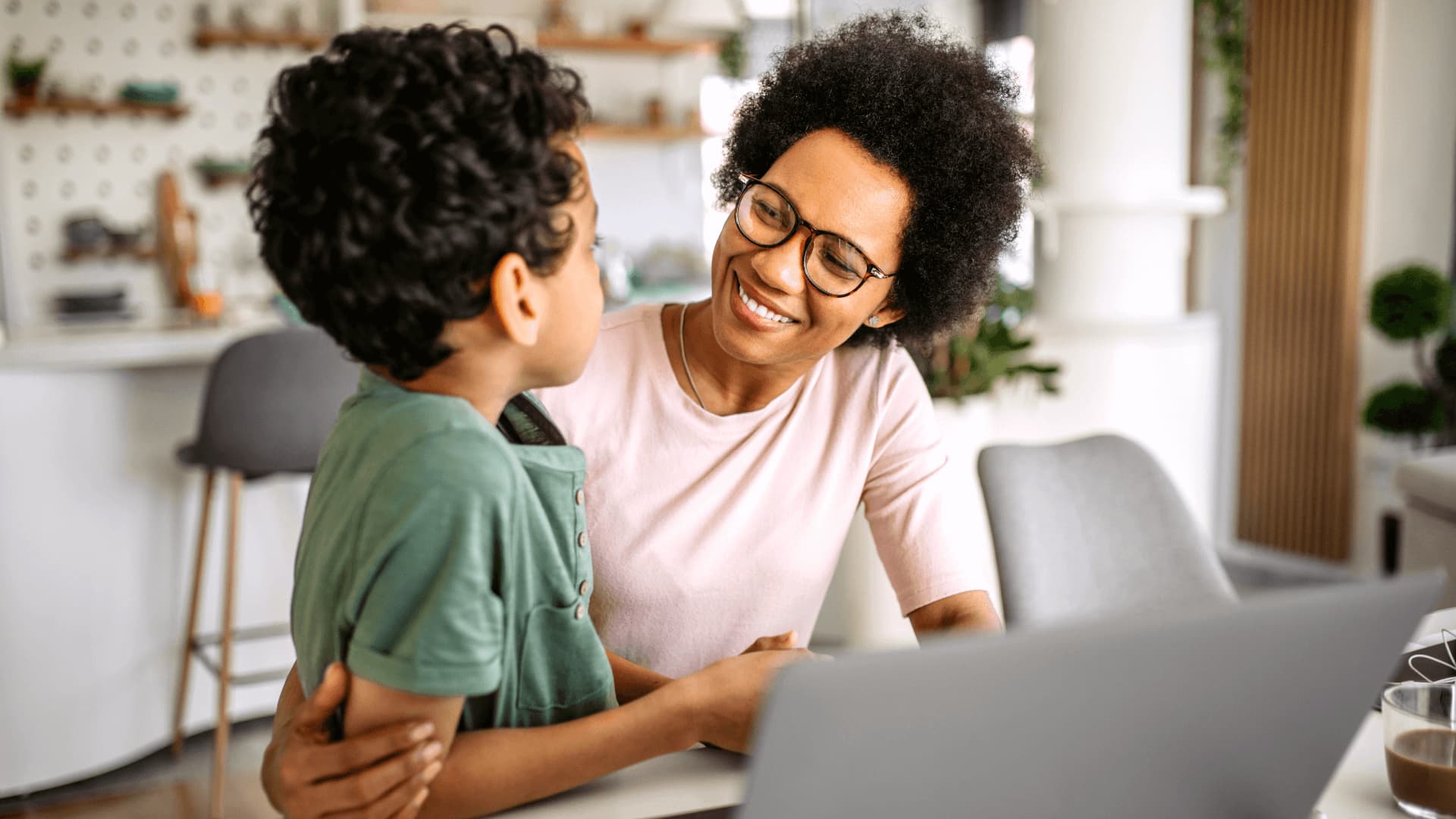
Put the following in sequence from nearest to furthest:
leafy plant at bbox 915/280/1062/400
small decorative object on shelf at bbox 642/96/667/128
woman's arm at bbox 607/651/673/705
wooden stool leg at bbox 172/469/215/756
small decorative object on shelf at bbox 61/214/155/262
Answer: woman's arm at bbox 607/651/673/705 < wooden stool leg at bbox 172/469/215/756 < leafy plant at bbox 915/280/1062/400 < small decorative object on shelf at bbox 61/214/155/262 < small decorative object on shelf at bbox 642/96/667/128

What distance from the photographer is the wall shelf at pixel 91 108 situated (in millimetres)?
4613

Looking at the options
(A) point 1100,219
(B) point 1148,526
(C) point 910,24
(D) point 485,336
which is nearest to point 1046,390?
(A) point 1100,219

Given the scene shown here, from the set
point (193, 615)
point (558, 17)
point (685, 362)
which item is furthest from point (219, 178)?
point (685, 362)

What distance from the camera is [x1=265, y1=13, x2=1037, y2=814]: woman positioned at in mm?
1203

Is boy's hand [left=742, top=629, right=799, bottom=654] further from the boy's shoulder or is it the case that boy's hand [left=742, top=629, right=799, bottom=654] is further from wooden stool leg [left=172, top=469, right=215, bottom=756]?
wooden stool leg [left=172, top=469, right=215, bottom=756]

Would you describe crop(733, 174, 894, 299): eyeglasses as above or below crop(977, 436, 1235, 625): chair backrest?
above

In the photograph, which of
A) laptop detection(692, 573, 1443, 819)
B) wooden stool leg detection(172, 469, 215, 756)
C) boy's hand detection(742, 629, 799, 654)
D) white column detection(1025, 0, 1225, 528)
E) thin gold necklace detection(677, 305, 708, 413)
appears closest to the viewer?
laptop detection(692, 573, 1443, 819)

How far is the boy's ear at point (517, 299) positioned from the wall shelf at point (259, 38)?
468 centimetres

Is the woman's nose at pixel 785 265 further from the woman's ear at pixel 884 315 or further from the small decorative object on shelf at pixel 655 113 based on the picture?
the small decorative object on shelf at pixel 655 113

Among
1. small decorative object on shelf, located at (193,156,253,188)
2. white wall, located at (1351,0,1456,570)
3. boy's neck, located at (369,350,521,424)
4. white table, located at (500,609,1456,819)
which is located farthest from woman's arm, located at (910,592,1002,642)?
small decorative object on shelf, located at (193,156,253,188)

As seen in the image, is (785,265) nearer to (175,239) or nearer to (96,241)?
(175,239)

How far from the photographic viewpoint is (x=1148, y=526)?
1724 millimetres

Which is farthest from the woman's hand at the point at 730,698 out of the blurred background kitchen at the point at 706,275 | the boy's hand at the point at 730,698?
the blurred background kitchen at the point at 706,275

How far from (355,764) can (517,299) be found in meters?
0.30
